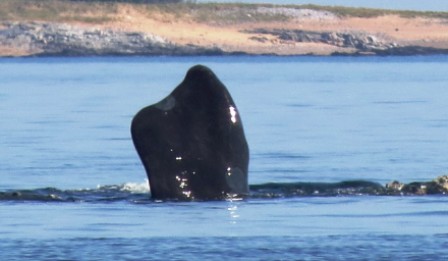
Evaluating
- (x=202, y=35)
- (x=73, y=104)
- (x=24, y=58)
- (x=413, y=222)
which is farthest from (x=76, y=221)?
(x=202, y=35)

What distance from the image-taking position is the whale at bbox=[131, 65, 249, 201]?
19281mm

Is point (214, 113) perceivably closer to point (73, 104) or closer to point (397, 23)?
point (73, 104)

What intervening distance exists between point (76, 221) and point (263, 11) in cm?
11541

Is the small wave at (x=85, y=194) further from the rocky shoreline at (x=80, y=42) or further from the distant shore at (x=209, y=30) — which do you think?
the rocky shoreline at (x=80, y=42)

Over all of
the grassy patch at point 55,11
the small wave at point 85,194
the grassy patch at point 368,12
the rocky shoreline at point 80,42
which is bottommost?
the small wave at point 85,194

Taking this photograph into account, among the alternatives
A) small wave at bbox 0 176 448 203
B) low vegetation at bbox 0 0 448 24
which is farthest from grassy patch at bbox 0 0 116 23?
small wave at bbox 0 176 448 203

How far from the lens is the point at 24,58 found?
Answer: 11181cm

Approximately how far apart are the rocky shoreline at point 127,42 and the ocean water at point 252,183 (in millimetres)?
69334

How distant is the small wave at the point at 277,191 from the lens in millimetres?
21156

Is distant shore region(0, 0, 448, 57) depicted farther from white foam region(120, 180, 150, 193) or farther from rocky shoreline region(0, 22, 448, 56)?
white foam region(120, 180, 150, 193)

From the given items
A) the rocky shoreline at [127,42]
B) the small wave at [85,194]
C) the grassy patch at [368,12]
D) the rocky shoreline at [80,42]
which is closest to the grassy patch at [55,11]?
the rocky shoreline at [127,42]

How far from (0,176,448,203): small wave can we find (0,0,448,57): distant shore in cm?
9305

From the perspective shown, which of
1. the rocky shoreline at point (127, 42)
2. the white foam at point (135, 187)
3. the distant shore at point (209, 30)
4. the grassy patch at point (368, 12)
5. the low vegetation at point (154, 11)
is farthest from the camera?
the grassy patch at point (368, 12)

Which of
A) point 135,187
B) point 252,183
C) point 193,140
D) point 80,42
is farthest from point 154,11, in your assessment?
point 193,140
